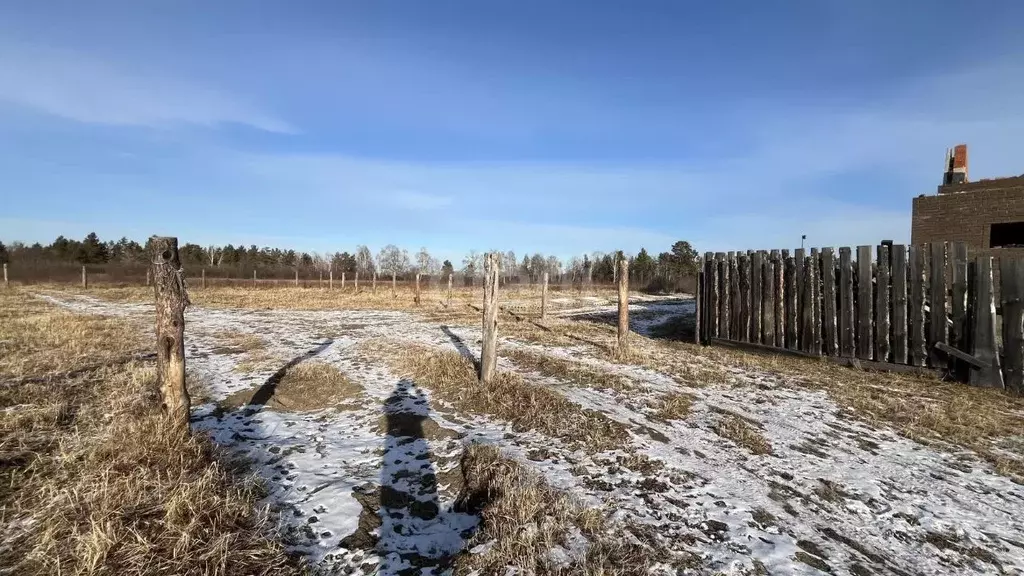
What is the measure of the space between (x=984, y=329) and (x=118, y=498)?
36.5 ft

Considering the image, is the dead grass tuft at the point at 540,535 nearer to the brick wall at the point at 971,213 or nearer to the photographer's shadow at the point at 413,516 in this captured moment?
the photographer's shadow at the point at 413,516

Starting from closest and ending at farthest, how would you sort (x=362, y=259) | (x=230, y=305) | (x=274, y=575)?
(x=274, y=575), (x=230, y=305), (x=362, y=259)

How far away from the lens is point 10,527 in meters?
3.02

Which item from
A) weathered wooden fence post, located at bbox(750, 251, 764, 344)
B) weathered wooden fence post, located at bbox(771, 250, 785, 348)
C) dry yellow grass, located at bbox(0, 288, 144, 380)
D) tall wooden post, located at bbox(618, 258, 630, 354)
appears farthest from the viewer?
tall wooden post, located at bbox(618, 258, 630, 354)

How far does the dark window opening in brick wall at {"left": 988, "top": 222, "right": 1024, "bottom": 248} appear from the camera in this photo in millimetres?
10977

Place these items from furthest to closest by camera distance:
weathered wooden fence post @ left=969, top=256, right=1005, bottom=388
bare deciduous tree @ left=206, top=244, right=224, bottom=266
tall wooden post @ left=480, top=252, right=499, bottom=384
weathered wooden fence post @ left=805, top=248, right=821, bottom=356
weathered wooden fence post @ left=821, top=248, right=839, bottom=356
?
bare deciduous tree @ left=206, top=244, right=224, bottom=266 → weathered wooden fence post @ left=805, top=248, right=821, bottom=356 → weathered wooden fence post @ left=821, top=248, right=839, bottom=356 → tall wooden post @ left=480, top=252, right=499, bottom=384 → weathered wooden fence post @ left=969, top=256, right=1005, bottom=388

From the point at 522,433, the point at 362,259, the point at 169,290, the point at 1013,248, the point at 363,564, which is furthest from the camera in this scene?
the point at 362,259

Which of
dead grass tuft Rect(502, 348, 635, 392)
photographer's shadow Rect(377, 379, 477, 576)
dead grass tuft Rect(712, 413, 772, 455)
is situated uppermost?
dead grass tuft Rect(502, 348, 635, 392)

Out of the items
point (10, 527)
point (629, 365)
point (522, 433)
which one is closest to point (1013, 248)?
point (629, 365)

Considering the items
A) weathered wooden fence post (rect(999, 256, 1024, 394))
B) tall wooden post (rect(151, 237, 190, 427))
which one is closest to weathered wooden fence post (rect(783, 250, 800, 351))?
weathered wooden fence post (rect(999, 256, 1024, 394))

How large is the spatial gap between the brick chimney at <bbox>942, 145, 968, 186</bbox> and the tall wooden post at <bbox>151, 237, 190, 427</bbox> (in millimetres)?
17373

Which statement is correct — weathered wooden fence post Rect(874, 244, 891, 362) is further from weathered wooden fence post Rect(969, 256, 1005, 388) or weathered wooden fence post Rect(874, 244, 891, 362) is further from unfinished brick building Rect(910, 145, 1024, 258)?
unfinished brick building Rect(910, 145, 1024, 258)

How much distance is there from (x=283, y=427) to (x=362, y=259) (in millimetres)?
104138

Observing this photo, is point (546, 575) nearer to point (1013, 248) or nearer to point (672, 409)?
point (672, 409)
